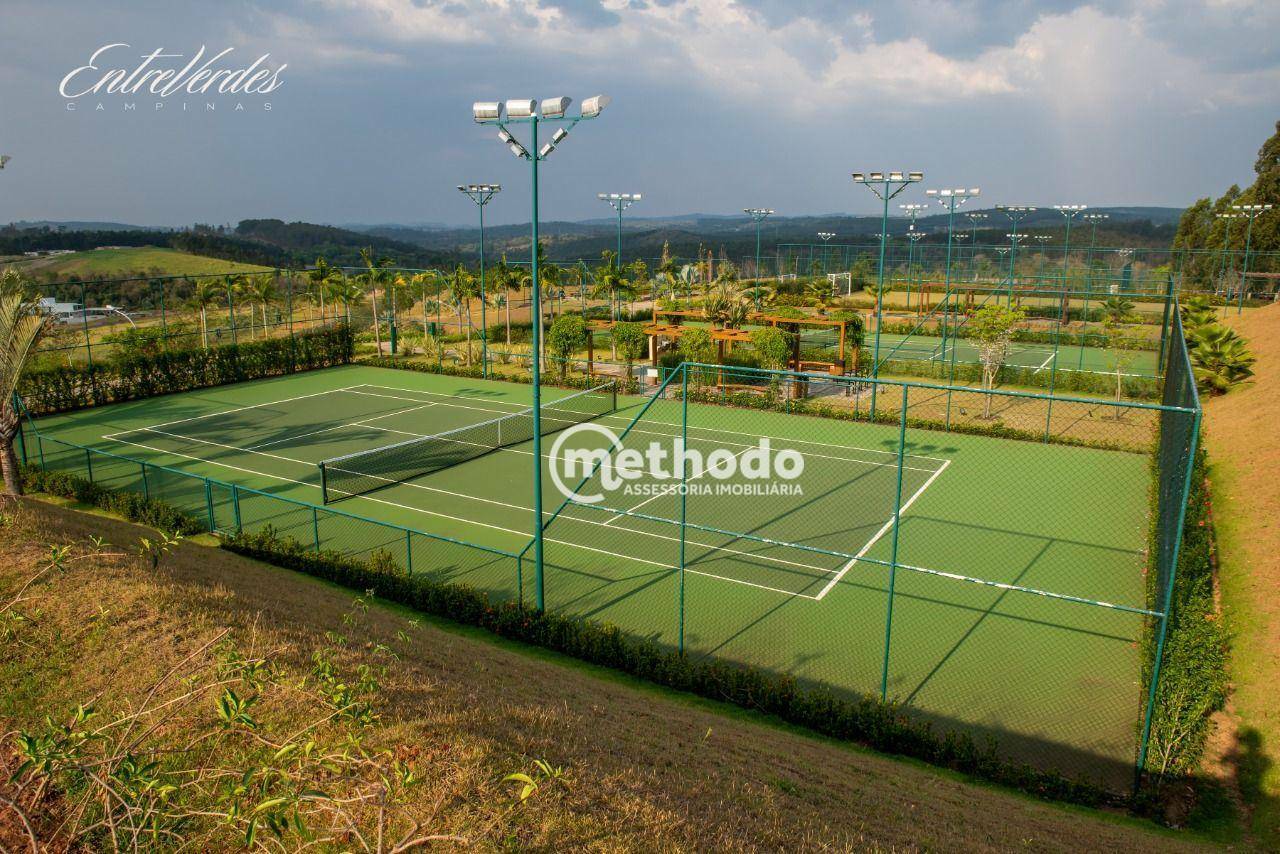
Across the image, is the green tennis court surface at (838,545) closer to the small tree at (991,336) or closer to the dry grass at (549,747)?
the dry grass at (549,747)

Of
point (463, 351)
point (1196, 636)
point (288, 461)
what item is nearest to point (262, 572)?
point (288, 461)

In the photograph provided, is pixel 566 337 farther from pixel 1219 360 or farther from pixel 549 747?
pixel 549 747

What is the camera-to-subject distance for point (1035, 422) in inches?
999

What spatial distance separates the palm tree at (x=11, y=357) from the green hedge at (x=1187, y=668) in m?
19.1

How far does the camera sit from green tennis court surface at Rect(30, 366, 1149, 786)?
11648mm

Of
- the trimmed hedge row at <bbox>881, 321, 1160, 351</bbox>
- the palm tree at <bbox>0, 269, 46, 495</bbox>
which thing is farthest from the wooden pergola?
the palm tree at <bbox>0, 269, 46, 495</bbox>

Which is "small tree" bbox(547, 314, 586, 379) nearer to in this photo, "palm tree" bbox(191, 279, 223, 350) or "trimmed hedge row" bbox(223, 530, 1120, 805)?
"palm tree" bbox(191, 279, 223, 350)

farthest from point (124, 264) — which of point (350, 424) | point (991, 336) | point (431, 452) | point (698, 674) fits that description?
point (698, 674)

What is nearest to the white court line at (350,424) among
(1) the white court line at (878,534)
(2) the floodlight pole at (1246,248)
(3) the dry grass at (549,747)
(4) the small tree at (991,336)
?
(3) the dry grass at (549,747)

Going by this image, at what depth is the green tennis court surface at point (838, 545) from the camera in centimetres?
1165

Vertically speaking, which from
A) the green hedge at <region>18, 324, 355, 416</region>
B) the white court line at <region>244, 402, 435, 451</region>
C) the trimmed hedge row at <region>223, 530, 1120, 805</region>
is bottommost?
the trimmed hedge row at <region>223, 530, 1120, 805</region>

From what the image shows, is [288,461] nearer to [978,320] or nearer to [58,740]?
[58,740]

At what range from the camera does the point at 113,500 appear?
58.0 feet

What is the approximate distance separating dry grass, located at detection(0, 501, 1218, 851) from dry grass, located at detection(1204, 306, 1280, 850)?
1586 mm
